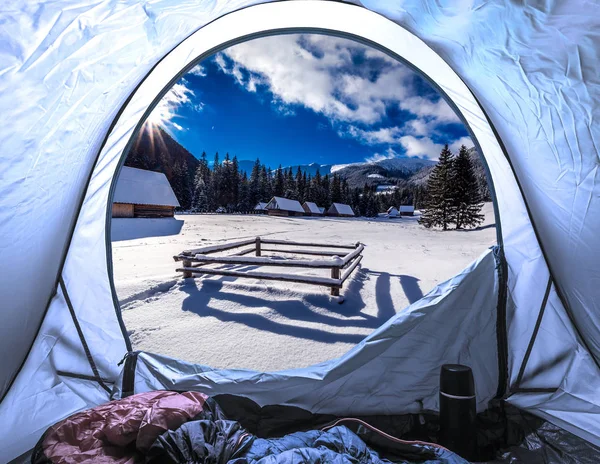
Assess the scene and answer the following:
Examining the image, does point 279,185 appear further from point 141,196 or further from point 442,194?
point 141,196

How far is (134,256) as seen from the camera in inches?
350

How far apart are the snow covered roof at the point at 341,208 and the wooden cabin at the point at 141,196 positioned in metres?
38.5

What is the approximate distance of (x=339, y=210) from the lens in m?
57.8

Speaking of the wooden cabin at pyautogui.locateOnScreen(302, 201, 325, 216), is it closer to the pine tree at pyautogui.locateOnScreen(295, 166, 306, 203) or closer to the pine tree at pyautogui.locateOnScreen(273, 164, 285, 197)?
the pine tree at pyautogui.locateOnScreen(295, 166, 306, 203)

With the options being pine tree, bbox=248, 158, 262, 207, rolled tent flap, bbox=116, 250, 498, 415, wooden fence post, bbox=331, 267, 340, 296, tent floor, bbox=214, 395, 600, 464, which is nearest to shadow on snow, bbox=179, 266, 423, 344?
wooden fence post, bbox=331, 267, 340, 296

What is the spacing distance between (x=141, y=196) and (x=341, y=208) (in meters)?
43.2

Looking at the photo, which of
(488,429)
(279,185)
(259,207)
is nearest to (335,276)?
(488,429)

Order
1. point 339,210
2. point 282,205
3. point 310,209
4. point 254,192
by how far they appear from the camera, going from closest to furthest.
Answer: point 282,205
point 254,192
point 310,209
point 339,210

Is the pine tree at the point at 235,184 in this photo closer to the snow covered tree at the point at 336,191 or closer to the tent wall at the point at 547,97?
the snow covered tree at the point at 336,191

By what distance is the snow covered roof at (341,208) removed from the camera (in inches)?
2277

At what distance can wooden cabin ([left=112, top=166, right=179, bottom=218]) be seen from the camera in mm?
19750

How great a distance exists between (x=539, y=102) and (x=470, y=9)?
2.28 ft

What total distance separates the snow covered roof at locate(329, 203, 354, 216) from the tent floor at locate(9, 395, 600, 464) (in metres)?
56.1

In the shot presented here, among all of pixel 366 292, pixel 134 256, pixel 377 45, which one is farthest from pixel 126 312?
pixel 134 256
